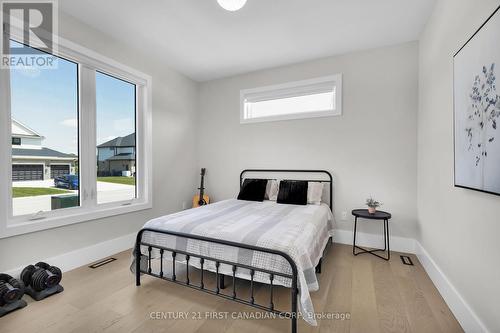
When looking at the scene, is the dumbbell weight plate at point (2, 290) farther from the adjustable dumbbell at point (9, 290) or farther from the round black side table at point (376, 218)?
the round black side table at point (376, 218)

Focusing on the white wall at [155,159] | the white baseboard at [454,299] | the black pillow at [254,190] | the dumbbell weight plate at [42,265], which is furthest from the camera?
the black pillow at [254,190]

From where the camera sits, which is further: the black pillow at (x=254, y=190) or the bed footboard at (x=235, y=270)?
the black pillow at (x=254, y=190)

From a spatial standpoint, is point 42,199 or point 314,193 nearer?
point 42,199

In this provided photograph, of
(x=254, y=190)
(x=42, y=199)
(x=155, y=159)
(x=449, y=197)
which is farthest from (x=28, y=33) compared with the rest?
(x=449, y=197)

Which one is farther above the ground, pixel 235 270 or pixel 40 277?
pixel 235 270

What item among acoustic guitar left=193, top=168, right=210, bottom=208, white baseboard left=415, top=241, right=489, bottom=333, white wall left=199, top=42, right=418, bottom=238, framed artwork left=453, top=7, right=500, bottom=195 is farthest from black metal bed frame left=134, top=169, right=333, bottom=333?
acoustic guitar left=193, top=168, right=210, bottom=208

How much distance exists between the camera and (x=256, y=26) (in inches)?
107

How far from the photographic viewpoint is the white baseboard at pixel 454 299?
148cm

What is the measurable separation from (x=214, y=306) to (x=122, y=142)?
2.52 meters

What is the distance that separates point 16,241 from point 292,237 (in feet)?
8.39

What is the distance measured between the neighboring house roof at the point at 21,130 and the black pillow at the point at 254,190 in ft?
8.42

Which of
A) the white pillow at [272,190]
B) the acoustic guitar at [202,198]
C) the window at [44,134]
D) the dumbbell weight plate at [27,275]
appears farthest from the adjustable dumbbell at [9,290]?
the white pillow at [272,190]

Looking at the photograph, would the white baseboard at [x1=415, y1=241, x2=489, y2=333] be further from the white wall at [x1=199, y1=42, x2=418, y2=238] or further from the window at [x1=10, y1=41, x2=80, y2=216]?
the window at [x1=10, y1=41, x2=80, y2=216]

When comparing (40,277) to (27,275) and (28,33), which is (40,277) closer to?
(27,275)
